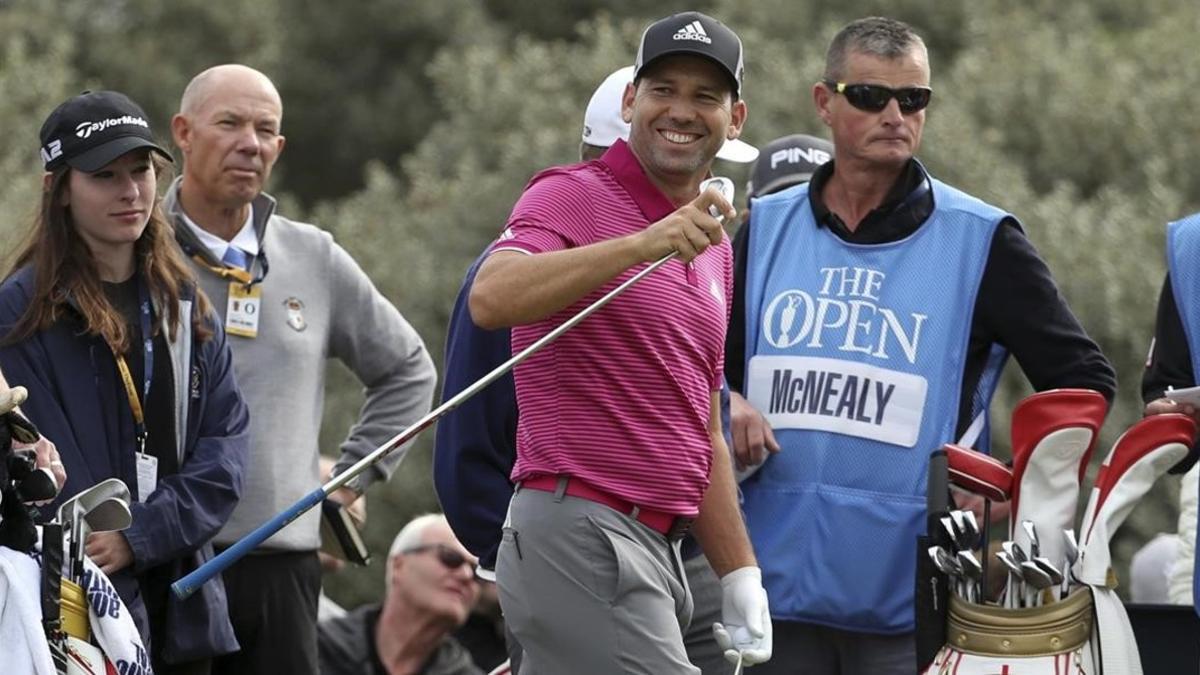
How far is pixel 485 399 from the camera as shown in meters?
6.75

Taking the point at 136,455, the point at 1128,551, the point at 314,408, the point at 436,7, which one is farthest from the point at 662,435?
the point at 436,7

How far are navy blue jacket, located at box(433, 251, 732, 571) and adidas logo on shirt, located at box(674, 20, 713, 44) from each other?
1.12 metres

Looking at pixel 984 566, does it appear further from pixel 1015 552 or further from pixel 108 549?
pixel 108 549

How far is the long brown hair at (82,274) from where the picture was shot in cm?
655

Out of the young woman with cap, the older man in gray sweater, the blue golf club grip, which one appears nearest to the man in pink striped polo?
the blue golf club grip

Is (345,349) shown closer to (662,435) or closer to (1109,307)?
(662,435)

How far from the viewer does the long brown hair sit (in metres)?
6.55

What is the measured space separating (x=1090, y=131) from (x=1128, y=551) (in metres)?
3.83

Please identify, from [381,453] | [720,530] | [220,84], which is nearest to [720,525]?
[720,530]

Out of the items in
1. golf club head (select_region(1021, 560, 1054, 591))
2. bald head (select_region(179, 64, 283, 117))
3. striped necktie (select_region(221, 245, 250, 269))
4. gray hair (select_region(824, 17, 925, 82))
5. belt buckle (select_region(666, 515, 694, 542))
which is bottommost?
golf club head (select_region(1021, 560, 1054, 591))

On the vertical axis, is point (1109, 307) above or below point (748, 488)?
above

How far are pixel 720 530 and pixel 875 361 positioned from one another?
1120 millimetres

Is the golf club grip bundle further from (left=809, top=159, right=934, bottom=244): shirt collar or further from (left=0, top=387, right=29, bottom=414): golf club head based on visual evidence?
(left=0, top=387, right=29, bottom=414): golf club head

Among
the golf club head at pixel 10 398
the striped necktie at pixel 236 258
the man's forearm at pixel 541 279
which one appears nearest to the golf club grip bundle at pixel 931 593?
the man's forearm at pixel 541 279
